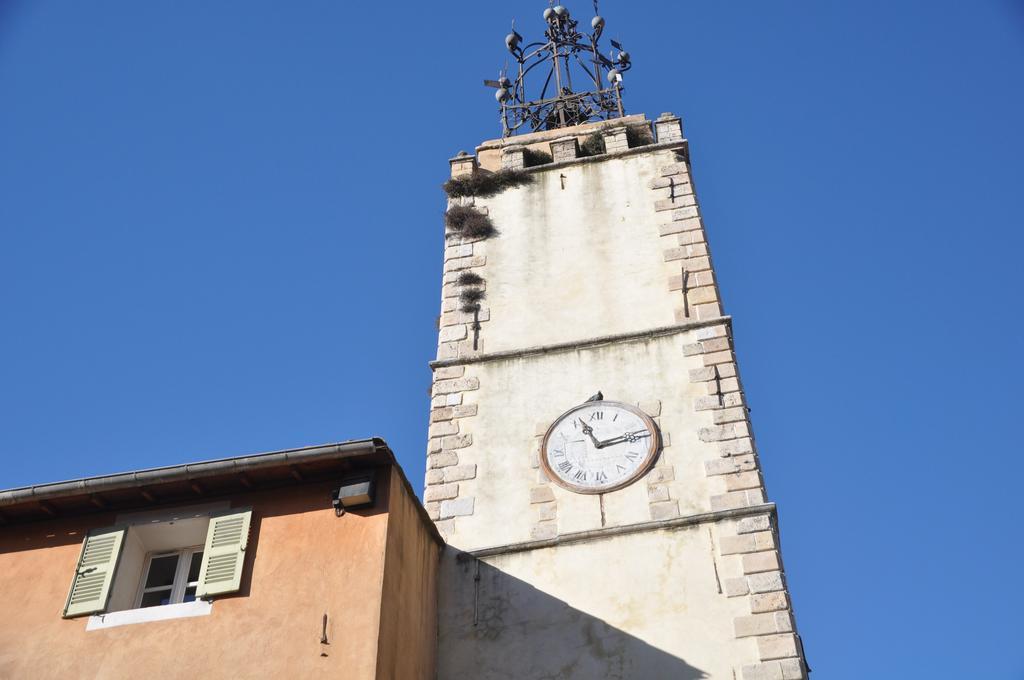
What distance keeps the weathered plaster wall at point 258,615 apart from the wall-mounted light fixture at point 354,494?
8 centimetres

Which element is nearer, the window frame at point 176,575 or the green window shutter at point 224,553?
the green window shutter at point 224,553

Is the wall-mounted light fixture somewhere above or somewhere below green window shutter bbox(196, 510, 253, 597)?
above

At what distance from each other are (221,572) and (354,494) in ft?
4.35

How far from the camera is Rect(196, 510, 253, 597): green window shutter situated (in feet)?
32.8

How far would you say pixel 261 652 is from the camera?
951cm

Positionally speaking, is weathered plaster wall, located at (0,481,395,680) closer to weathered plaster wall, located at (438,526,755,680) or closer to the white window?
the white window

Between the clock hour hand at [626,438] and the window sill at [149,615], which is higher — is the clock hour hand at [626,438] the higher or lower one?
the higher one

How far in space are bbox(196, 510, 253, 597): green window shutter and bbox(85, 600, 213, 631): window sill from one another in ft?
0.40

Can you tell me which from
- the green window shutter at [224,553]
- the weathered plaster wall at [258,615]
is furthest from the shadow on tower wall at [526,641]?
the green window shutter at [224,553]

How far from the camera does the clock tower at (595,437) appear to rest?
460 inches

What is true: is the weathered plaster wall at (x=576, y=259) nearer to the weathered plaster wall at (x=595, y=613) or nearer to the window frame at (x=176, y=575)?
the weathered plaster wall at (x=595, y=613)

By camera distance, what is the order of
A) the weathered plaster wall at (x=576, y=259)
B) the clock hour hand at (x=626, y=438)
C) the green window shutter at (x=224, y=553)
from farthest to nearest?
the weathered plaster wall at (x=576, y=259) < the clock hour hand at (x=626, y=438) < the green window shutter at (x=224, y=553)

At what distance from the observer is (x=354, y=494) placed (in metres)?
10.3

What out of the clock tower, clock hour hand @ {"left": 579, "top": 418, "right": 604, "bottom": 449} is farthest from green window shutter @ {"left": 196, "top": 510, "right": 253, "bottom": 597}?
clock hour hand @ {"left": 579, "top": 418, "right": 604, "bottom": 449}
